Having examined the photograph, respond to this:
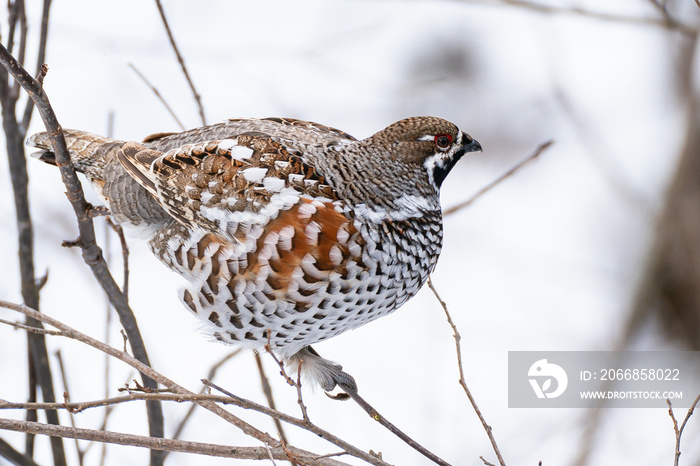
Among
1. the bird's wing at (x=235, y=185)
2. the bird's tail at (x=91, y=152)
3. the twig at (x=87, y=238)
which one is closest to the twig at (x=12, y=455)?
the twig at (x=87, y=238)

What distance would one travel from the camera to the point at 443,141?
11.4 ft

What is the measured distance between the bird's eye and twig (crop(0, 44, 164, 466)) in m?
1.74

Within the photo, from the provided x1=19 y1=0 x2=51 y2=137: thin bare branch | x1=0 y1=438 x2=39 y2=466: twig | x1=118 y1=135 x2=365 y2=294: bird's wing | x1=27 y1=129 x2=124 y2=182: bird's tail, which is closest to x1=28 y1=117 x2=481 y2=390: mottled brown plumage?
x1=118 y1=135 x2=365 y2=294: bird's wing

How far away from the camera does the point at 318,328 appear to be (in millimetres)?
3352

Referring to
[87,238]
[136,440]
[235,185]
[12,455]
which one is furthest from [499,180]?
[12,455]

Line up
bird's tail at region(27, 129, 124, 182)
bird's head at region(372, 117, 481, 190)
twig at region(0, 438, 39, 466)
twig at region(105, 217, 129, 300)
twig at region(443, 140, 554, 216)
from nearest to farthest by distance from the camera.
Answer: twig at region(0, 438, 39, 466)
twig at region(105, 217, 129, 300)
bird's head at region(372, 117, 481, 190)
twig at region(443, 140, 554, 216)
bird's tail at region(27, 129, 124, 182)

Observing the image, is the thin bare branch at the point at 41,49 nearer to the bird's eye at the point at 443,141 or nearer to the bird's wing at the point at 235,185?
the bird's wing at the point at 235,185

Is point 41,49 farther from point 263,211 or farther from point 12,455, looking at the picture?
point 12,455

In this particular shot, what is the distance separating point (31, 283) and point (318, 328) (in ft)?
4.69

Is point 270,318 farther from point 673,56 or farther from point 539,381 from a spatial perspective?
point 673,56

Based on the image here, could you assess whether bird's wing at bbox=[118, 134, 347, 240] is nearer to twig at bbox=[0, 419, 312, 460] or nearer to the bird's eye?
the bird's eye

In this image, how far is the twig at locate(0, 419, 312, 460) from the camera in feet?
7.62

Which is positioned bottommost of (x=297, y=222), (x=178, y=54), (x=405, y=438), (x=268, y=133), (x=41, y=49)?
(x=405, y=438)

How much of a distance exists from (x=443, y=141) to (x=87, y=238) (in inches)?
71.3
